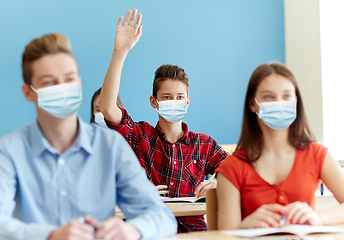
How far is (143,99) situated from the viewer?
4.15 meters

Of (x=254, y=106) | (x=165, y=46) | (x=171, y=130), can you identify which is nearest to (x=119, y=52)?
(x=171, y=130)

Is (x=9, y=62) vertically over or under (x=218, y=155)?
over

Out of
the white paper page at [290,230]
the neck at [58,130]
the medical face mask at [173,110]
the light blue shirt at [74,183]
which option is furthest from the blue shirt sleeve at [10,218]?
the medical face mask at [173,110]

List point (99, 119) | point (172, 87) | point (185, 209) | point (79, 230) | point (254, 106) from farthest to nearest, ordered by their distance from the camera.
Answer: point (99, 119)
point (172, 87)
point (185, 209)
point (254, 106)
point (79, 230)

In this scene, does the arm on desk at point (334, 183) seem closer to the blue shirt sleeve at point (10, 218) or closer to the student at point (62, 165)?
the student at point (62, 165)

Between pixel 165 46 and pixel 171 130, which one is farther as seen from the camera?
pixel 165 46

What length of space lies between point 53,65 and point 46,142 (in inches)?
9.2

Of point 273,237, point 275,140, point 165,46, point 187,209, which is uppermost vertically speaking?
point 165,46

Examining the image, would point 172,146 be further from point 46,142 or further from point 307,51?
point 307,51

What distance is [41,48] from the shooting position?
3.92 feet

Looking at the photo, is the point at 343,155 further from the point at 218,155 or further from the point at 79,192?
the point at 79,192

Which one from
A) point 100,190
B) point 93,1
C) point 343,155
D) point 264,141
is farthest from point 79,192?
point 343,155

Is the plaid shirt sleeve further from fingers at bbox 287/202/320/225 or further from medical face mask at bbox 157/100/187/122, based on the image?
fingers at bbox 287/202/320/225

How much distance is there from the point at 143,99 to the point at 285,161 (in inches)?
109
